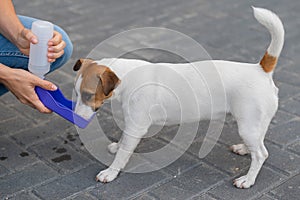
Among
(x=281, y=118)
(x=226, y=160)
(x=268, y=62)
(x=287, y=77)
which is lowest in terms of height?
(x=287, y=77)

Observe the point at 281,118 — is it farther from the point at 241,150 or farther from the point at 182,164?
the point at 182,164

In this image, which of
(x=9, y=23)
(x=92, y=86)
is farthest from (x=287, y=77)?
(x=9, y=23)

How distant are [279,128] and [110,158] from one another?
1.09 m

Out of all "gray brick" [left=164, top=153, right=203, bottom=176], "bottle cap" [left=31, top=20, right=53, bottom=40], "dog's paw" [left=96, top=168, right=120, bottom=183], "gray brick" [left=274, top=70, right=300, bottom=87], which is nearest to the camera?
"bottle cap" [left=31, top=20, right=53, bottom=40]

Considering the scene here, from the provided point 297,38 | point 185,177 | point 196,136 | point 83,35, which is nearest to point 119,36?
point 83,35

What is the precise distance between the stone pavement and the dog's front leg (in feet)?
0.13

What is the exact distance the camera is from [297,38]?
5059 mm

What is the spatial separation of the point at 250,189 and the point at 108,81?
925 millimetres

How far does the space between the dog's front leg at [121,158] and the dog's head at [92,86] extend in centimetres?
28

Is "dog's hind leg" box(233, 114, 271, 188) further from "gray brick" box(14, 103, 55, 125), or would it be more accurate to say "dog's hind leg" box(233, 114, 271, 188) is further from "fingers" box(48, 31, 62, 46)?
"gray brick" box(14, 103, 55, 125)

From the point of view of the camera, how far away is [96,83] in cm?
277

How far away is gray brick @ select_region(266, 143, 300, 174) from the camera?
10.2ft

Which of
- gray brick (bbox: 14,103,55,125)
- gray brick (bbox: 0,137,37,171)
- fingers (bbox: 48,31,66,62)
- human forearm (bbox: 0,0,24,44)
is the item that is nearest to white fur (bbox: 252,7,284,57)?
fingers (bbox: 48,31,66,62)

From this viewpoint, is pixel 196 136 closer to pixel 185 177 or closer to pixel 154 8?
pixel 185 177
